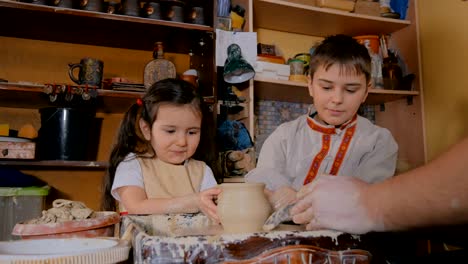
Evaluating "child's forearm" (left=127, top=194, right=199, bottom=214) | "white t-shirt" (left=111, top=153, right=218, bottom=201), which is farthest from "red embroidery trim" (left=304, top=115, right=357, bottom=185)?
"white t-shirt" (left=111, top=153, right=218, bottom=201)

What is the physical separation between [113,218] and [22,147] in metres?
1.17

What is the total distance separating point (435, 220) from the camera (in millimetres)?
581

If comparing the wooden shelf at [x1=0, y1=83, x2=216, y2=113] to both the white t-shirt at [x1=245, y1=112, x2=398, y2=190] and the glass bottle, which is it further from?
the white t-shirt at [x1=245, y1=112, x2=398, y2=190]

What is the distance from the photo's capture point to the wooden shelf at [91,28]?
209 cm

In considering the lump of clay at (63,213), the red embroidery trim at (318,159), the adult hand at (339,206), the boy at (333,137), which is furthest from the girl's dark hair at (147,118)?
the adult hand at (339,206)

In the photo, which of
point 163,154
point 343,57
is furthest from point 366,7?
point 163,154

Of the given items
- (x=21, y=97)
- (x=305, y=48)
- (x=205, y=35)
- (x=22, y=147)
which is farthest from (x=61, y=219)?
(x=305, y=48)

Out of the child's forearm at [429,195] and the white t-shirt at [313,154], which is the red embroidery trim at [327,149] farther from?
the child's forearm at [429,195]

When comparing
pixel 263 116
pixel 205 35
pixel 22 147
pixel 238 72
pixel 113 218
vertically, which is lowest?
pixel 113 218

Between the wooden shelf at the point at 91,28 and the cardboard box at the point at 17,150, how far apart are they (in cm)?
69

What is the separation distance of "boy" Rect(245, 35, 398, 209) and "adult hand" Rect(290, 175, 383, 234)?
831 mm

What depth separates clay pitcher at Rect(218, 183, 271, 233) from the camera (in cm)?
81

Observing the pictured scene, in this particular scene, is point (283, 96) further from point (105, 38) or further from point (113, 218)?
point (113, 218)

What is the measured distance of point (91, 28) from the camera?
2.32m
